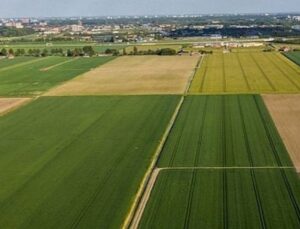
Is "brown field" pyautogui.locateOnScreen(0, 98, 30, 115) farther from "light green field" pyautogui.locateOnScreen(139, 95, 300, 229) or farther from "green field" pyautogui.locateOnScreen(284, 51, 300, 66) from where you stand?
"green field" pyautogui.locateOnScreen(284, 51, 300, 66)

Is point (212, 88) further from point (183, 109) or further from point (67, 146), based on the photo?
point (67, 146)

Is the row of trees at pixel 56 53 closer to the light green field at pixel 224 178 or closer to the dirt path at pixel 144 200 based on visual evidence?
the light green field at pixel 224 178

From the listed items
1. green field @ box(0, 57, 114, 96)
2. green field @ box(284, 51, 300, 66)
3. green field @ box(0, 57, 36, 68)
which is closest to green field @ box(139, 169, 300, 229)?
green field @ box(0, 57, 114, 96)

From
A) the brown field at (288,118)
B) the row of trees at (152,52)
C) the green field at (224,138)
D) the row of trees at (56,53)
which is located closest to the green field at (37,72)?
the row of trees at (56,53)

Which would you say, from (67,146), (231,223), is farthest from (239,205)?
(67,146)

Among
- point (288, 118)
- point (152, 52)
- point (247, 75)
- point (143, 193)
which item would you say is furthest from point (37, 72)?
point (143, 193)
